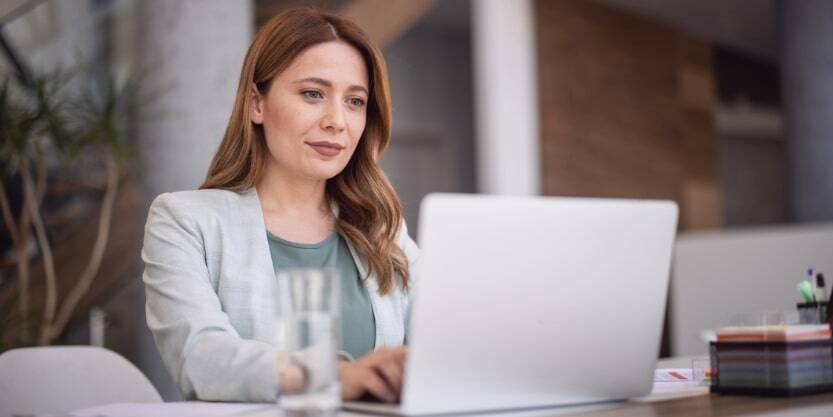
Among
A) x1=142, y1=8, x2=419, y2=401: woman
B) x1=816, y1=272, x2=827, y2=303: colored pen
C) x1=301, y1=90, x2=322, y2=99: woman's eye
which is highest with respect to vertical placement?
x1=301, y1=90, x2=322, y2=99: woman's eye

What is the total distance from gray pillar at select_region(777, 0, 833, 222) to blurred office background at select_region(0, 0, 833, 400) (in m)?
0.01

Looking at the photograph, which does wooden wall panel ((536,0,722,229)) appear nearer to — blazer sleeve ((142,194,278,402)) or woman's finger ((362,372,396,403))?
blazer sleeve ((142,194,278,402))

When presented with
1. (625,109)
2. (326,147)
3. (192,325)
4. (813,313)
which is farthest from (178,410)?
(625,109)

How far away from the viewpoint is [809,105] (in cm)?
623

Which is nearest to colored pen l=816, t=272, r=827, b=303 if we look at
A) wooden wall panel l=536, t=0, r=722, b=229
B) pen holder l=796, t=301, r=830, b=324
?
pen holder l=796, t=301, r=830, b=324

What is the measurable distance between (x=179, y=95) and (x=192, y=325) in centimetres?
286

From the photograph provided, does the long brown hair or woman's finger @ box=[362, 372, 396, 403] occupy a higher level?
the long brown hair

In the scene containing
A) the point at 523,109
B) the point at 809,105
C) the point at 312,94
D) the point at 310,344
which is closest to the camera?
the point at 310,344

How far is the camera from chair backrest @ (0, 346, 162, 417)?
1.84 m

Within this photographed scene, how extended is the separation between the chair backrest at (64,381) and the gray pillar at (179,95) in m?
2.35

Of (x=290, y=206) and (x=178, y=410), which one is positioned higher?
(x=290, y=206)

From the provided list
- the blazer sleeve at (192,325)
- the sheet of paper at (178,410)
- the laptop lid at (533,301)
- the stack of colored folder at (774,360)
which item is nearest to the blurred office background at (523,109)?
the stack of colored folder at (774,360)

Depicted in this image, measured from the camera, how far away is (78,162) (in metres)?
4.50

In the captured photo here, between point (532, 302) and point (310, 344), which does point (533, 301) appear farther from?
point (310, 344)
